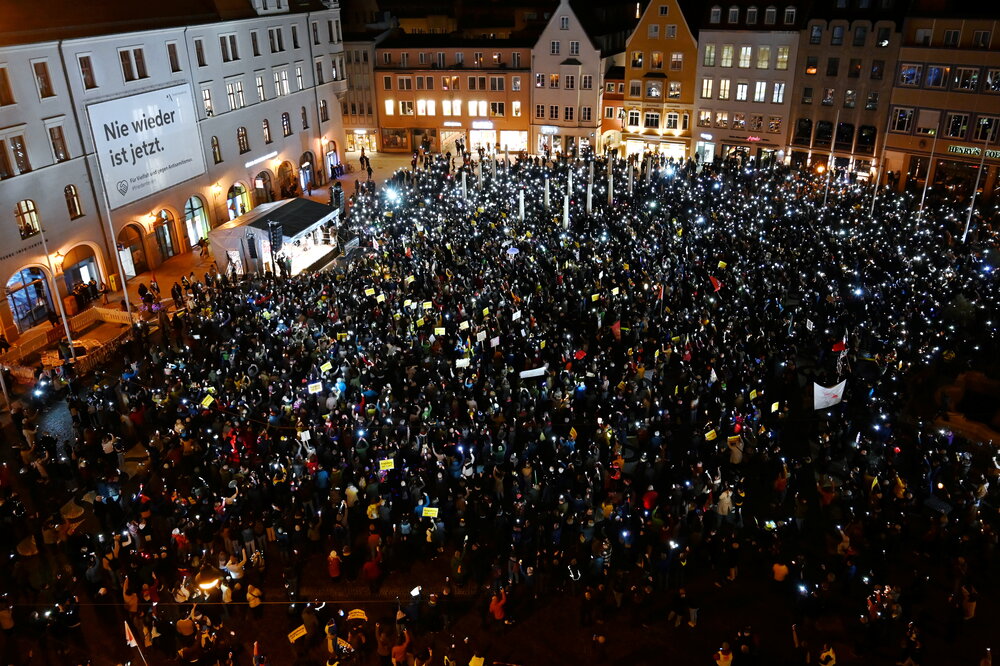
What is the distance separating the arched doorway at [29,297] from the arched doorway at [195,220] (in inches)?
381

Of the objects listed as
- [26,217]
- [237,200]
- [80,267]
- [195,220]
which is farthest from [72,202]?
[237,200]

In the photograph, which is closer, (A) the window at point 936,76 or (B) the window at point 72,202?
(B) the window at point 72,202

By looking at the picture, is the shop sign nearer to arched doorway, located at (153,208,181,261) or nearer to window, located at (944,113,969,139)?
window, located at (944,113,969,139)

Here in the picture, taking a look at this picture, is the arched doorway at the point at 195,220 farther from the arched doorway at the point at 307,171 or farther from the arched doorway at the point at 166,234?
the arched doorway at the point at 307,171

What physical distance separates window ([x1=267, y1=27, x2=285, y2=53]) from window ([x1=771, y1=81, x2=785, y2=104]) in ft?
111

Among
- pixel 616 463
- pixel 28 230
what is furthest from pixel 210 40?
pixel 616 463

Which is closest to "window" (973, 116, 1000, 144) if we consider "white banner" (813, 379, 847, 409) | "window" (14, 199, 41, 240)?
"white banner" (813, 379, 847, 409)

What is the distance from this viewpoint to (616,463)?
2044cm

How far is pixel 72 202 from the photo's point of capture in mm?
34688

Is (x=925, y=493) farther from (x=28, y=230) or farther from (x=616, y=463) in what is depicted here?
(x=28, y=230)

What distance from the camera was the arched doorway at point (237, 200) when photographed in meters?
46.2

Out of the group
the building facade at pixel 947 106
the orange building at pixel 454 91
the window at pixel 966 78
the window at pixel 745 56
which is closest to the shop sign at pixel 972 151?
the building facade at pixel 947 106

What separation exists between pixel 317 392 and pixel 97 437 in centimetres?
669

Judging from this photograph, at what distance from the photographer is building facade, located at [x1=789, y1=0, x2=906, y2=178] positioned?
49.1m
